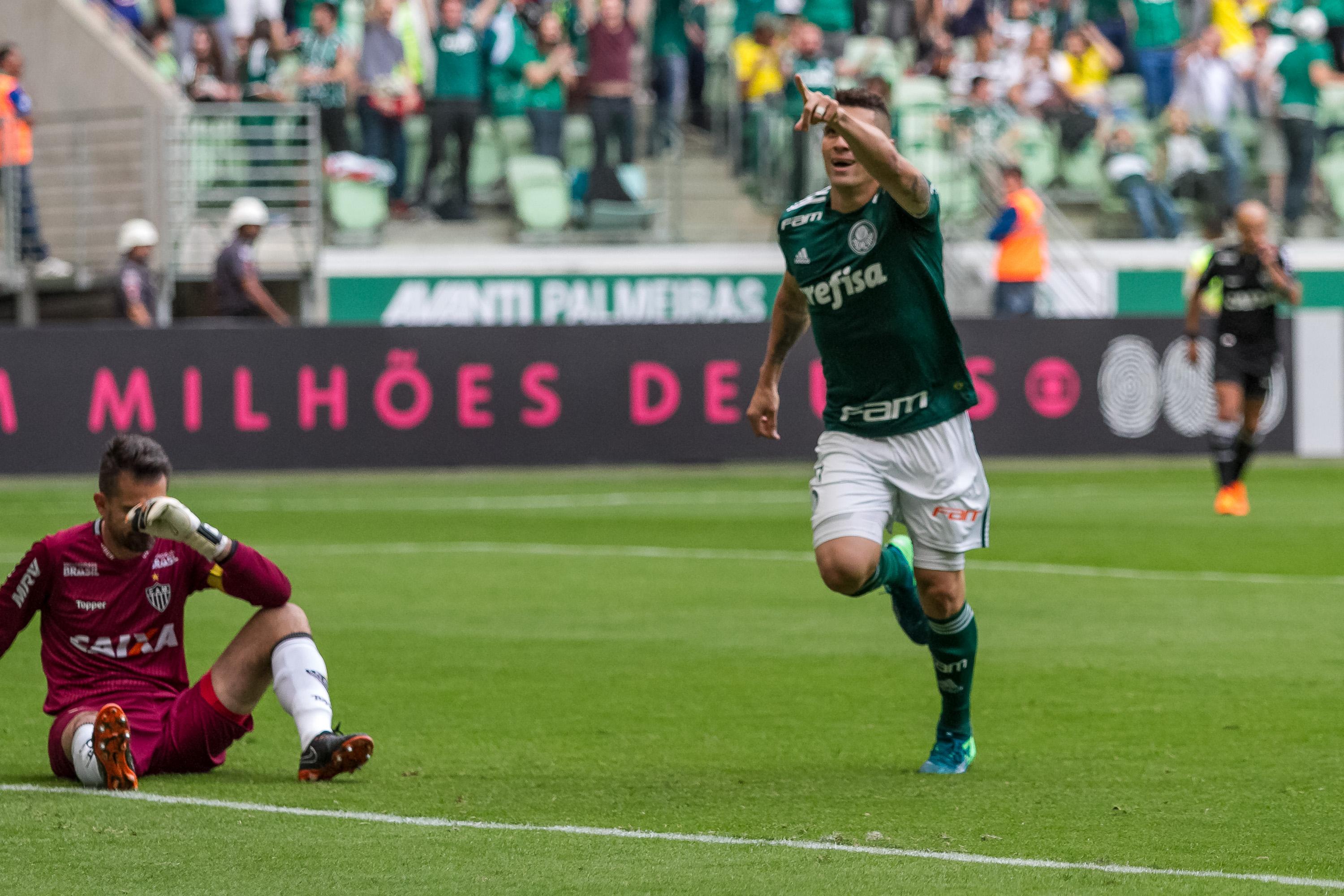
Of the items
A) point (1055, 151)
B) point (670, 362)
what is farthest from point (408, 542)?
point (1055, 151)

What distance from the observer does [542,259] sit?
24.1m

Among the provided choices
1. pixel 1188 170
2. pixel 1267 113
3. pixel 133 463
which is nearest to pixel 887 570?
pixel 133 463

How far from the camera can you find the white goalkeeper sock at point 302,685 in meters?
6.39

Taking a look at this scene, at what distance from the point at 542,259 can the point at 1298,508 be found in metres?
10.5

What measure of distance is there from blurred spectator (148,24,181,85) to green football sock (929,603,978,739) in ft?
62.4

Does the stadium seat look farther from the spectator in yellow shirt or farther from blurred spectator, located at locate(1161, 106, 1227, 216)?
blurred spectator, located at locate(1161, 106, 1227, 216)

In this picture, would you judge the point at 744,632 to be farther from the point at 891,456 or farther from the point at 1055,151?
the point at 1055,151

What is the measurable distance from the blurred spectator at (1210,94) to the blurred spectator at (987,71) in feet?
7.25

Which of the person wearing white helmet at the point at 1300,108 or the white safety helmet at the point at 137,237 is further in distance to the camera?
the person wearing white helmet at the point at 1300,108

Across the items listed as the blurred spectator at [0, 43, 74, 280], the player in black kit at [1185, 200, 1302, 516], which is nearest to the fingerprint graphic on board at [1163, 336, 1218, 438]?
the player in black kit at [1185, 200, 1302, 516]

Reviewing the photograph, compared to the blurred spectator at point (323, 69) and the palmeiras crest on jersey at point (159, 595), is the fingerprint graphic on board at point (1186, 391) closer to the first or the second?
the blurred spectator at point (323, 69)

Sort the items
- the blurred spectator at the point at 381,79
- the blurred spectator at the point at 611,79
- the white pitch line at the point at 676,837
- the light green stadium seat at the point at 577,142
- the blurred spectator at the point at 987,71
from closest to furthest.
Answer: the white pitch line at the point at 676,837, the blurred spectator at the point at 611,79, the blurred spectator at the point at 381,79, the light green stadium seat at the point at 577,142, the blurred spectator at the point at 987,71

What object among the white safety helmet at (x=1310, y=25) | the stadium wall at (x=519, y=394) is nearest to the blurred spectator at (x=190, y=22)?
the stadium wall at (x=519, y=394)

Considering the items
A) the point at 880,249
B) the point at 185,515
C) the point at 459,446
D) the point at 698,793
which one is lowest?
the point at 459,446
